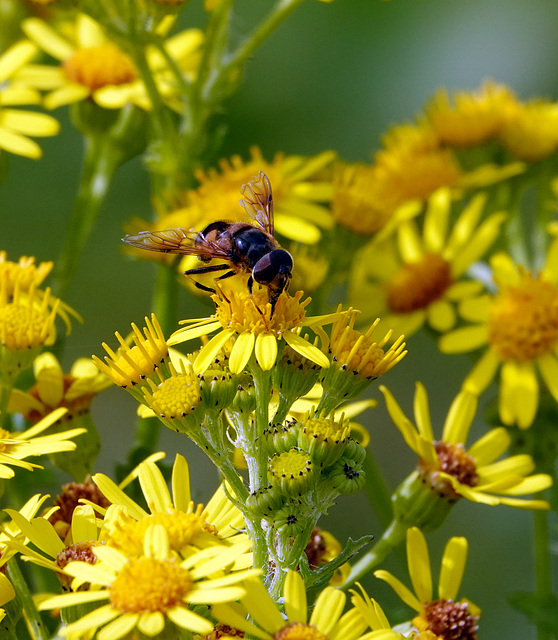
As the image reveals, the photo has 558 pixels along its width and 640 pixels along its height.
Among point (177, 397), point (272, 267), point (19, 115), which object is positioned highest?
point (19, 115)

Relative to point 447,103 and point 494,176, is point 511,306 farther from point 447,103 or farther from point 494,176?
point 447,103

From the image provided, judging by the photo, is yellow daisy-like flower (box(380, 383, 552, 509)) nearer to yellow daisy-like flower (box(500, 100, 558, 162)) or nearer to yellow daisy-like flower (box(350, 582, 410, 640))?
yellow daisy-like flower (box(350, 582, 410, 640))

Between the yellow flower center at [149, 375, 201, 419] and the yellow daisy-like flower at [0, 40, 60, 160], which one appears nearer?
the yellow flower center at [149, 375, 201, 419]

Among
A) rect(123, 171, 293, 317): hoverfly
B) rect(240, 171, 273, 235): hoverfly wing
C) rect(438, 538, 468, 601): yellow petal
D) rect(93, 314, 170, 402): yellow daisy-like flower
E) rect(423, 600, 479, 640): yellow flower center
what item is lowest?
rect(423, 600, 479, 640): yellow flower center

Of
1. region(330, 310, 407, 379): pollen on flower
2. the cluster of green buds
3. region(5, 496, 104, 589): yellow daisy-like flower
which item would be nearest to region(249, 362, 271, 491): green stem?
the cluster of green buds

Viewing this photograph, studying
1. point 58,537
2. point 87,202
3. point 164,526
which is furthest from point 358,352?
point 87,202

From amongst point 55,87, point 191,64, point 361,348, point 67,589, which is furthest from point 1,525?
point 191,64

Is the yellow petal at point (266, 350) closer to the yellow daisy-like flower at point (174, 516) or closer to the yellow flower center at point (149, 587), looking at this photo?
the yellow daisy-like flower at point (174, 516)

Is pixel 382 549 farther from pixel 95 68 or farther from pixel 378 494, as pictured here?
pixel 95 68
